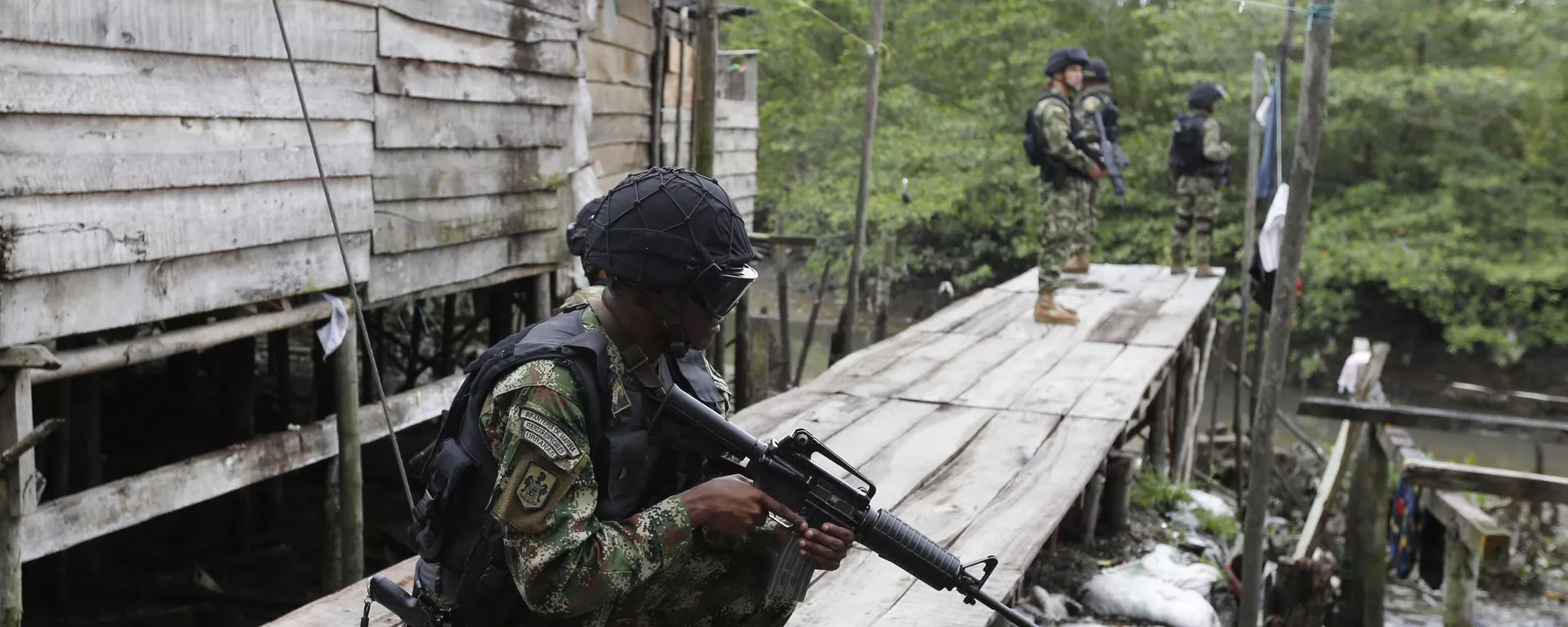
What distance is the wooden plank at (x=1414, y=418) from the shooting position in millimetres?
7066

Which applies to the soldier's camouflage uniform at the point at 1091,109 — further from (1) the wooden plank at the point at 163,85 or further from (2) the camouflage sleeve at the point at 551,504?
(2) the camouflage sleeve at the point at 551,504

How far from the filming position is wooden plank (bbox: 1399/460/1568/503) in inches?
253

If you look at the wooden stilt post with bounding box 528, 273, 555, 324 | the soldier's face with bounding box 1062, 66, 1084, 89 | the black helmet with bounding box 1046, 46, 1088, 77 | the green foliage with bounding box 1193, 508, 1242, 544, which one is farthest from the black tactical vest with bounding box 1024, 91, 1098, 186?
the wooden stilt post with bounding box 528, 273, 555, 324

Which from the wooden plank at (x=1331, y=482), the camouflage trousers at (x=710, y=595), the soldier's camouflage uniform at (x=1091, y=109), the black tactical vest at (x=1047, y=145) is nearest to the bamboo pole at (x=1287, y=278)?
the wooden plank at (x=1331, y=482)

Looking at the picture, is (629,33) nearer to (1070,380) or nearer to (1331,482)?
(1070,380)

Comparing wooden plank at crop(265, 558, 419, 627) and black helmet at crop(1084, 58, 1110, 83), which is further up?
black helmet at crop(1084, 58, 1110, 83)

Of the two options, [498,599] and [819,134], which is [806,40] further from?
[498,599]

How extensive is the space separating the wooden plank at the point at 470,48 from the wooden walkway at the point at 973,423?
247cm

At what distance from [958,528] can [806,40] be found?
1904cm

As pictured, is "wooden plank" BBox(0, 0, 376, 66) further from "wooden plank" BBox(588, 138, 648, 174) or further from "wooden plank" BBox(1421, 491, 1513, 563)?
"wooden plank" BBox(1421, 491, 1513, 563)

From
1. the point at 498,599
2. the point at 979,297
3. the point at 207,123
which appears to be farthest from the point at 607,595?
the point at 979,297

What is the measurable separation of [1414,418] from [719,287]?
6.14m

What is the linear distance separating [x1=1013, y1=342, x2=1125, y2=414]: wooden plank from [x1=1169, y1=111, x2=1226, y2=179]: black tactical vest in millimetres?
2779

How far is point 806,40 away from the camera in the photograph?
22.4 metres
